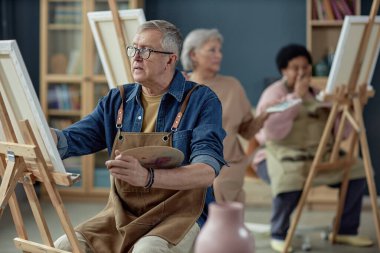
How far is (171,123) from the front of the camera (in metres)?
2.26

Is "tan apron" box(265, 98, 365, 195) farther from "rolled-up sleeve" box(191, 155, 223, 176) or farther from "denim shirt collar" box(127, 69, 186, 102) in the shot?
"rolled-up sleeve" box(191, 155, 223, 176)

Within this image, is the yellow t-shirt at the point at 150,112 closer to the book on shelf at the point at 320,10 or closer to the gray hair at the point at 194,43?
the gray hair at the point at 194,43

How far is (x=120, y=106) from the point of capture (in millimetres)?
2348

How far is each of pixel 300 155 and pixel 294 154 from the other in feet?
0.11

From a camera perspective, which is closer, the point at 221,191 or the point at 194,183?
the point at 194,183

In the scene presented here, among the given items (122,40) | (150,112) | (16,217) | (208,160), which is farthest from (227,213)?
(122,40)

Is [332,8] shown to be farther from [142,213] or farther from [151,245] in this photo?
[151,245]

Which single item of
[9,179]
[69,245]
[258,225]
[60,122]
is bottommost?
[258,225]

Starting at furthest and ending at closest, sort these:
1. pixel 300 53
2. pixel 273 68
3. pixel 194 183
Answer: pixel 273 68, pixel 300 53, pixel 194 183

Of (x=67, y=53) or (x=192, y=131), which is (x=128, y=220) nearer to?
(x=192, y=131)

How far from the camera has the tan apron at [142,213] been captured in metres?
2.17

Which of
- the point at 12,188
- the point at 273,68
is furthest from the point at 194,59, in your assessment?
the point at 12,188

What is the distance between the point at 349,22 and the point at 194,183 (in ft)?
5.65

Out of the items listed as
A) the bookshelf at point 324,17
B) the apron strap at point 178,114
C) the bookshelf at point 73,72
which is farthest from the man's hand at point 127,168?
the bookshelf at point 73,72
